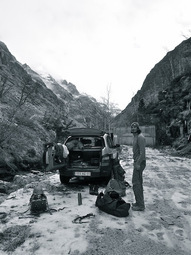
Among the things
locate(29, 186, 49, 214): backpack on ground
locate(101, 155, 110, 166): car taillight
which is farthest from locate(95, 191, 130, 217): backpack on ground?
locate(101, 155, 110, 166): car taillight

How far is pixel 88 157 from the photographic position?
8.17 m

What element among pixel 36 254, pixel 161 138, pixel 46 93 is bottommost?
pixel 36 254

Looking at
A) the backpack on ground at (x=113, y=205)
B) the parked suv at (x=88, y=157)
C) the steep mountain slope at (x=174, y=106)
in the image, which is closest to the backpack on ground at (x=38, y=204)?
the backpack on ground at (x=113, y=205)

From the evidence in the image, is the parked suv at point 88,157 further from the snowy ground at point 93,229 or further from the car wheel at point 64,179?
the snowy ground at point 93,229

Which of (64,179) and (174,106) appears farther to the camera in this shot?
(174,106)

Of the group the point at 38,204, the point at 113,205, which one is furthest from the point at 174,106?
the point at 38,204

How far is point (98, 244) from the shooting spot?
11.3ft

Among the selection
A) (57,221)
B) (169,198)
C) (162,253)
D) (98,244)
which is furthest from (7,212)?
(169,198)

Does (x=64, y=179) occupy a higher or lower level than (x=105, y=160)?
lower

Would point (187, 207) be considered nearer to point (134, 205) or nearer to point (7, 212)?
point (134, 205)

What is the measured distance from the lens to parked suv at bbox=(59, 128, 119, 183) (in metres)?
6.82

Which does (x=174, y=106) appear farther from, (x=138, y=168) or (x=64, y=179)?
(x=138, y=168)

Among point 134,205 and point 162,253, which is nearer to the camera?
point 162,253

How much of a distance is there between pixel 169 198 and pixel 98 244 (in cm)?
316
